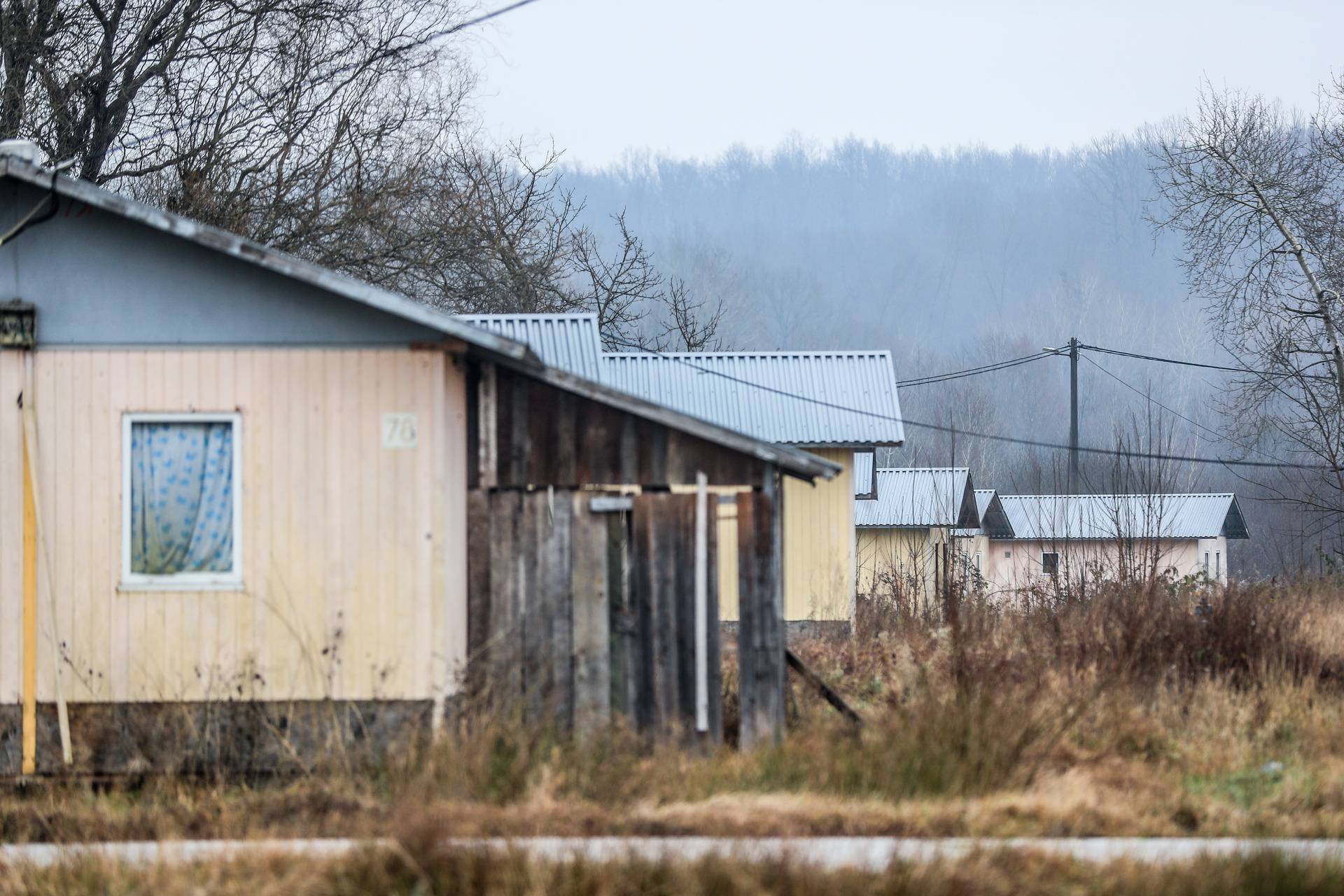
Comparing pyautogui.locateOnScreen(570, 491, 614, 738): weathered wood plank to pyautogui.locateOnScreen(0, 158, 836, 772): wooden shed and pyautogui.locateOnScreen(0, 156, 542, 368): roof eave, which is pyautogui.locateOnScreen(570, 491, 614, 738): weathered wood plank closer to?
pyautogui.locateOnScreen(0, 158, 836, 772): wooden shed

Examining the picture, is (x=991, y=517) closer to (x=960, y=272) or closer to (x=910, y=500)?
(x=910, y=500)

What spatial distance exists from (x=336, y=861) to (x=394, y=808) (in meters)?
1.08

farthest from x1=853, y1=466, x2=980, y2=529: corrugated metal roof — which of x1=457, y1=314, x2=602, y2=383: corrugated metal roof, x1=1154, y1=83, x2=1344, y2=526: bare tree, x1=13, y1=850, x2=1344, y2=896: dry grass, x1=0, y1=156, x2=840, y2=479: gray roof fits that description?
x1=13, y1=850, x2=1344, y2=896: dry grass

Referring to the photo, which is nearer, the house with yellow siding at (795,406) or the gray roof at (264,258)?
the gray roof at (264,258)

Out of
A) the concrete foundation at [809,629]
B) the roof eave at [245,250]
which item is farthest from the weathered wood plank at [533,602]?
the concrete foundation at [809,629]

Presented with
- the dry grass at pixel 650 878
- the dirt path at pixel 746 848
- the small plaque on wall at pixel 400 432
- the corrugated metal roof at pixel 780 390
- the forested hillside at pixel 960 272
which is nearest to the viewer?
the dry grass at pixel 650 878

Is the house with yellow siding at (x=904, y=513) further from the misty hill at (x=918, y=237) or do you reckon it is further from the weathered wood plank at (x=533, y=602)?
the misty hill at (x=918, y=237)

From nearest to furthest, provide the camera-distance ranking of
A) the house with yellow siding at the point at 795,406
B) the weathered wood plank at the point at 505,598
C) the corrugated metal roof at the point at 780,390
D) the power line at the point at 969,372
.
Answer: the weathered wood plank at the point at 505,598
the house with yellow siding at the point at 795,406
the corrugated metal roof at the point at 780,390
the power line at the point at 969,372

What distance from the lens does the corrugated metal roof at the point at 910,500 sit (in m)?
37.1

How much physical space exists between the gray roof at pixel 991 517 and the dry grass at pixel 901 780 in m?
33.3

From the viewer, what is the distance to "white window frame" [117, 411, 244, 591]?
947 centimetres

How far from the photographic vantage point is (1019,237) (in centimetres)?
11444

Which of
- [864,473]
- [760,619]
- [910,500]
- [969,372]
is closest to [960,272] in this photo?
[969,372]

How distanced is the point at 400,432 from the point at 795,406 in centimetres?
1269
